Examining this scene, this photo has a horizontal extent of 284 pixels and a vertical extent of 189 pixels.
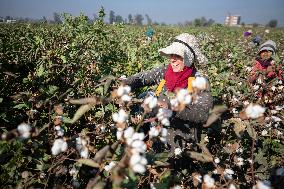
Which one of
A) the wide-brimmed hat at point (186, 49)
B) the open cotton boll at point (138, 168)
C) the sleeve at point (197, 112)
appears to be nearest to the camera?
the open cotton boll at point (138, 168)

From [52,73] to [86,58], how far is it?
79 cm

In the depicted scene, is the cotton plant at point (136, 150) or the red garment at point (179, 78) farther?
the red garment at point (179, 78)

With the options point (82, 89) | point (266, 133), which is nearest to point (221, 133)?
point (266, 133)

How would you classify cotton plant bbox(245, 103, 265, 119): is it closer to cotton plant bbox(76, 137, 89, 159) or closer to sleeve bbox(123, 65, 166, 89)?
cotton plant bbox(76, 137, 89, 159)

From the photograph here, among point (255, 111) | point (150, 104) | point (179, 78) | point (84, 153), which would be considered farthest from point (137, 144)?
point (179, 78)

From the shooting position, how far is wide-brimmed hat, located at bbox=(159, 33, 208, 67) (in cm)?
246

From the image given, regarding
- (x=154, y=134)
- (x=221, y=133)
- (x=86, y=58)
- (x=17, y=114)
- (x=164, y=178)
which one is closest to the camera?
(x=154, y=134)

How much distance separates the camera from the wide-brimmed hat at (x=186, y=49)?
246cm

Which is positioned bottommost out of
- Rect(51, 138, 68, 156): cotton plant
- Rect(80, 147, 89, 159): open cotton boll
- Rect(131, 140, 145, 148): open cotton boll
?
Rect(80, 147, 89, 159): open cotton boll

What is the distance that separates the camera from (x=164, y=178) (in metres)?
1.64

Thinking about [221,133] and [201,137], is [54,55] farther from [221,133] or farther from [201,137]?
[221,133]

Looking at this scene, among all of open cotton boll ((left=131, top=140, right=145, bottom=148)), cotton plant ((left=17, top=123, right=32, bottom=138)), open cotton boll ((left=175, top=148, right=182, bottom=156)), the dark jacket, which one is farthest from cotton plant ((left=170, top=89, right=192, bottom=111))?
open cotton boll ((left=175, top=148, right=182, bottom=156))

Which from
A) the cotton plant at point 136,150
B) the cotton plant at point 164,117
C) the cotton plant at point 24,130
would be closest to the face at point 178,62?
the cotton plant at point 164,117

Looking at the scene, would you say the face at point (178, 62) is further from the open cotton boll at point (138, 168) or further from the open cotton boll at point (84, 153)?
the open cotton boll at point (138, 168)
